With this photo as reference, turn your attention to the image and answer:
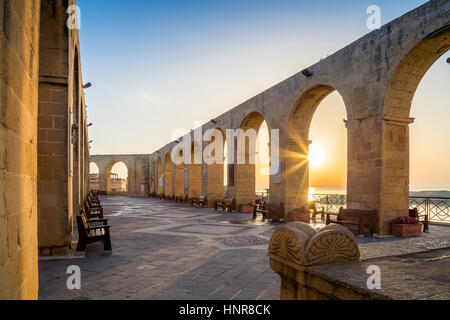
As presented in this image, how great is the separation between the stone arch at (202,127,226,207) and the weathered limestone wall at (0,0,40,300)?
598 inches

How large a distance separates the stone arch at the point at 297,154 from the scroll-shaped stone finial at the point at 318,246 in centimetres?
→ 884

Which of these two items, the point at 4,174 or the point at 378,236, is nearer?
the point at 4,174

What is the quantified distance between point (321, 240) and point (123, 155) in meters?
35.7

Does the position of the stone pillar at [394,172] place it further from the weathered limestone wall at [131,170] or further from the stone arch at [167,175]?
the weathered limestone wall at [131,170]

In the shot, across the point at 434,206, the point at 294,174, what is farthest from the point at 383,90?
the point at 434,206

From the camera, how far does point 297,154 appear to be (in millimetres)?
11633

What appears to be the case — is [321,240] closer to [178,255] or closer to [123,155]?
[178,255]

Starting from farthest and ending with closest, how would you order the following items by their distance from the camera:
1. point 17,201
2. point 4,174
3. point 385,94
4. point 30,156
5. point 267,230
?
1. point 267,230
2. point 385,94
3. point 30,156
4. point 17,201
5. point 4,174

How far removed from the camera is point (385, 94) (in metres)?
7.51

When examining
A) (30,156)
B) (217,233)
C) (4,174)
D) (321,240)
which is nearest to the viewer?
(4,174)

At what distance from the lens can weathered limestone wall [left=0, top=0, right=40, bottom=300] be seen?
5.43 ft

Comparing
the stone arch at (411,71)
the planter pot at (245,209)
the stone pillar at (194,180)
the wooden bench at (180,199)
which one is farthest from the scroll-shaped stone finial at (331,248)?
the stone pillar at (194,180)
